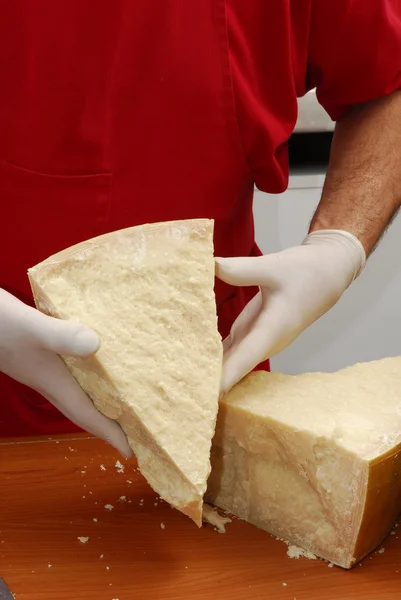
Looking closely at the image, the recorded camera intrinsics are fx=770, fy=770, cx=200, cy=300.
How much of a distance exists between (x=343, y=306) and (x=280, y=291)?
1217 millimetres

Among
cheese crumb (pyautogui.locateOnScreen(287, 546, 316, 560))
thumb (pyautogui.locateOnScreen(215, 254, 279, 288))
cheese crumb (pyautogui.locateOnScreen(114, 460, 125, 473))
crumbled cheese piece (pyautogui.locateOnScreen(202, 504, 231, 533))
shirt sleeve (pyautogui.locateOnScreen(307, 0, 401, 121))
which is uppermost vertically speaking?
shirt sleeve (pyautogui.locateOnScreen(307, 0, 401, 121))

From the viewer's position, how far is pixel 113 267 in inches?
46.9

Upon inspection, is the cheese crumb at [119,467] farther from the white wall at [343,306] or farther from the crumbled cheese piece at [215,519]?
the white wall at [343,306]

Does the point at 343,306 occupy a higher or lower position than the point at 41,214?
lower

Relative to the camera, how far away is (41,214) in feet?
4.62

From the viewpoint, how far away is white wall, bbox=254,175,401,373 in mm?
2398

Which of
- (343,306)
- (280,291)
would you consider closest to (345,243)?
(280,291)

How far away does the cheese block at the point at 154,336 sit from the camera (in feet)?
3.72

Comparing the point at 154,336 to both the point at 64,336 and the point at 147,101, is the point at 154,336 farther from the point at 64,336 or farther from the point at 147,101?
the point at 147,101

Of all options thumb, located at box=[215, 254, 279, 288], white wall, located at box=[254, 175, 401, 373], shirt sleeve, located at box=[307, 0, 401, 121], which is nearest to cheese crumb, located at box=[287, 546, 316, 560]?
thumb, located at box=[215, 254, 279, 288]

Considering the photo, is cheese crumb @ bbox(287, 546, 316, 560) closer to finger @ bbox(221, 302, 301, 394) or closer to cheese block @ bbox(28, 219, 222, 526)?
cheese block @ bbox(28, 219, 222, 526)

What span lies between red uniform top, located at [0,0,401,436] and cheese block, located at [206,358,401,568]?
405 millimetres

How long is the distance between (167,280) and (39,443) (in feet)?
1.58

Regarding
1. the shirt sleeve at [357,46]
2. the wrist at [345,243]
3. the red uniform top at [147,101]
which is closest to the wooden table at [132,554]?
the red uniform top at [147,101]
